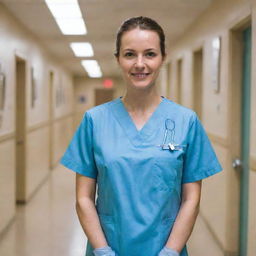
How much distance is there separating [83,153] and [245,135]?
219 centimetres

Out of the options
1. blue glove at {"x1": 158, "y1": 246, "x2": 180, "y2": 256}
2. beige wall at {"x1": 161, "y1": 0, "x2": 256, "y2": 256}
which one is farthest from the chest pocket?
beige wall at {"x1": 161, "y1": 0, "x2": 256, "y2": 256}

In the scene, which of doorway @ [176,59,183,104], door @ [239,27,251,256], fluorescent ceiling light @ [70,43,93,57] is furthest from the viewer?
fluorescent ceiling light @ [70,43,93,57]

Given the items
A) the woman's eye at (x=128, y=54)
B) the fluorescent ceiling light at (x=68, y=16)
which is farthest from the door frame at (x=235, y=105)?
the woman's eye at (x=128, y=54)

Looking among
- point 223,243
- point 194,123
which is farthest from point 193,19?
point 194,123

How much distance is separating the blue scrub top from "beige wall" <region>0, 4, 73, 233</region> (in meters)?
2.74

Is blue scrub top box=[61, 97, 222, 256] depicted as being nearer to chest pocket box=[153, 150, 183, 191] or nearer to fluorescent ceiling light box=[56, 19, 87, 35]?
chest pocket box=[153, 150, 183, 191]

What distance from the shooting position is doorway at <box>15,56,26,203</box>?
17.2 feet

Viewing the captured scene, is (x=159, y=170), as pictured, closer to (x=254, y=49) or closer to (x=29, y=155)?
(x=254, y=49)

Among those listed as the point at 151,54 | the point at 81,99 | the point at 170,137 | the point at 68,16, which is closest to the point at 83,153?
the point at 170,137

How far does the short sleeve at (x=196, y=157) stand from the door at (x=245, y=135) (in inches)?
74.0

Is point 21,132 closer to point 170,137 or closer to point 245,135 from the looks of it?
point 245,135

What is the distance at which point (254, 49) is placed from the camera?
2771 mm

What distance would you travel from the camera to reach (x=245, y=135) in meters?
3.32

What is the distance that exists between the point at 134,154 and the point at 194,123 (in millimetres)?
254
